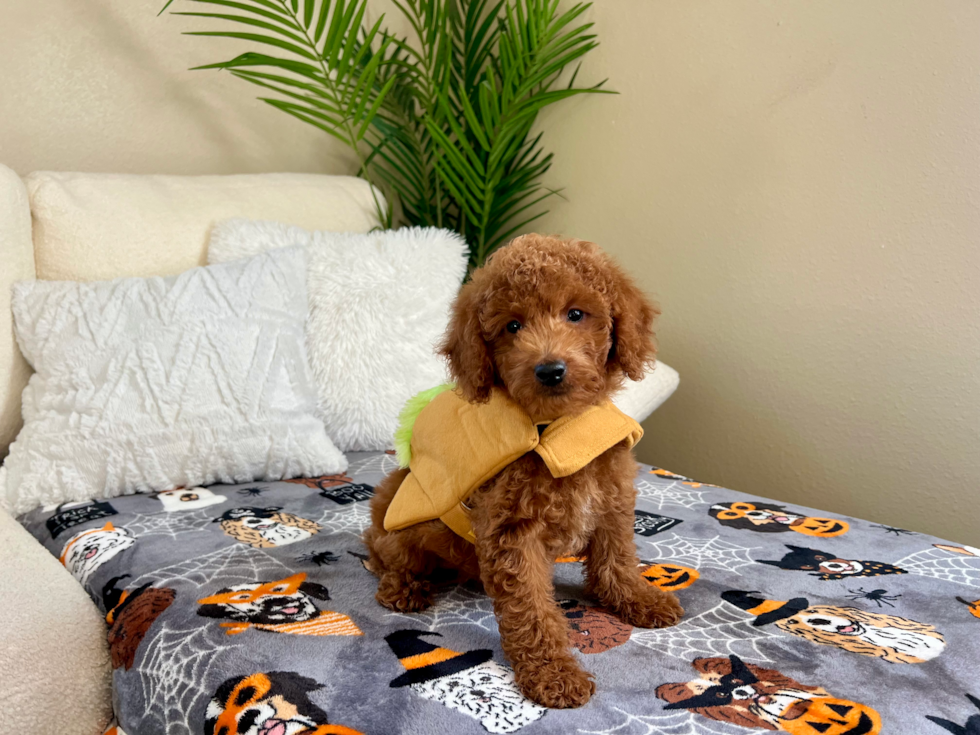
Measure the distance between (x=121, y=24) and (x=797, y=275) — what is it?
2.12 metres

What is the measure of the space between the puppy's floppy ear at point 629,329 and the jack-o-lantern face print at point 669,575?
416 millimetres

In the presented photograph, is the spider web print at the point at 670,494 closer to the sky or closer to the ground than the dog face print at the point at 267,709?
closer to the sky

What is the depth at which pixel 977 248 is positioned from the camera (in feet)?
5.06

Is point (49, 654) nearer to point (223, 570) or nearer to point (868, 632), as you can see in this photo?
point (223, 570)

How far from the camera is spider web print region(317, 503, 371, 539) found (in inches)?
59.3

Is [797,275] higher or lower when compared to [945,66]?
lower

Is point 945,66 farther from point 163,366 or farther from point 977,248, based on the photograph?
point 163,366

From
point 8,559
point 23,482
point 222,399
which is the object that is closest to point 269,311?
point 222,399

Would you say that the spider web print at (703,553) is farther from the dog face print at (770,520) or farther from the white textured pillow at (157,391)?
the white textured pillow at (157,391)

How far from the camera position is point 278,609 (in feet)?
3.79

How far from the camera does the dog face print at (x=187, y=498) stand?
5.24 feet

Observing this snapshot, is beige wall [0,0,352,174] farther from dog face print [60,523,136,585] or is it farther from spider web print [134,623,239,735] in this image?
spider web print [134,623,239,735]

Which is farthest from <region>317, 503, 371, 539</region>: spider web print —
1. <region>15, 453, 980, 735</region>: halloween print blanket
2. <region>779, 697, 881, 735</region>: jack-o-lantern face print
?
<region>779, 697, 881, 735</region>: jack-o-lantern face print

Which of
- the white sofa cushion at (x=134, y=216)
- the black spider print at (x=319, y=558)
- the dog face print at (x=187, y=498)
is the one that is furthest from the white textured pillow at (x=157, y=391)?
the black spider print at (x=319, y=558)
